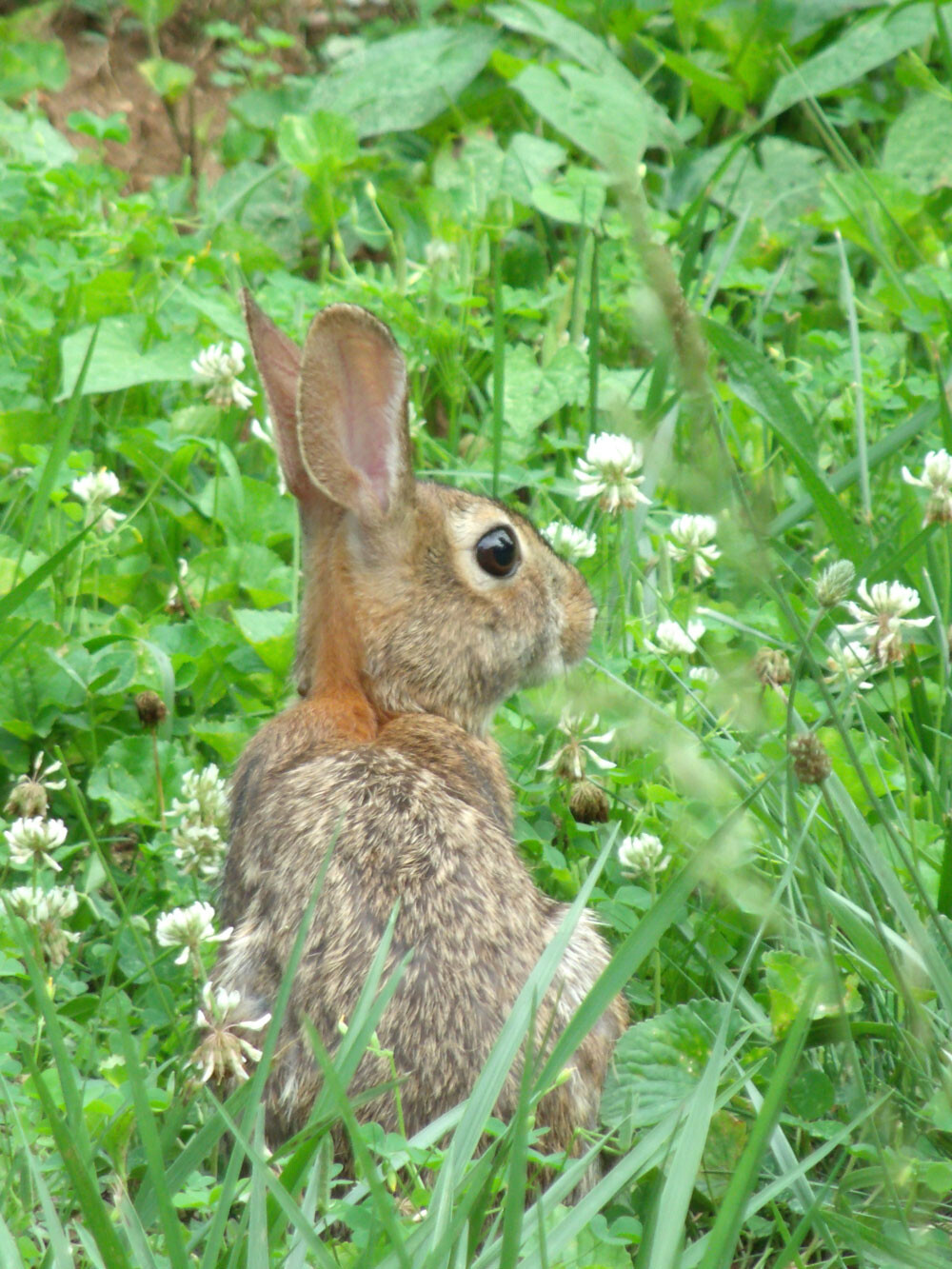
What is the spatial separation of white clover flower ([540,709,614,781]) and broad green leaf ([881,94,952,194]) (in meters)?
3.02

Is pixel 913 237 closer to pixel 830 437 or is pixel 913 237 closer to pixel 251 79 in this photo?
pixel 830 437

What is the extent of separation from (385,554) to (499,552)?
29 cm

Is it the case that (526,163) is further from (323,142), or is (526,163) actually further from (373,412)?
(373,412)

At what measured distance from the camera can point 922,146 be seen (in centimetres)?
579

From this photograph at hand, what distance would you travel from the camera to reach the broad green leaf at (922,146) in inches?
226

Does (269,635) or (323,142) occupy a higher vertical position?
(323,142)

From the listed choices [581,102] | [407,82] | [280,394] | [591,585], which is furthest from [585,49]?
[280,394]

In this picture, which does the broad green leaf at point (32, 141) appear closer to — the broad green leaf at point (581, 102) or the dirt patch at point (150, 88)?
the dirt patch at point (150, 88)

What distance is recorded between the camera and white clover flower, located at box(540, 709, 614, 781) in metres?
3.56

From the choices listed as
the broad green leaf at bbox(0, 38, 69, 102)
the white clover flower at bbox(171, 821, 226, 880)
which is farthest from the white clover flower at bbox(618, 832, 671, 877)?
the broad green leaf at bbox(0, 38, 69, 102)

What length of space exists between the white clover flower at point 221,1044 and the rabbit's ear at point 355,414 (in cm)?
128

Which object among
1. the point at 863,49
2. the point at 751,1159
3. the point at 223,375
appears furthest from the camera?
the point at 863,49

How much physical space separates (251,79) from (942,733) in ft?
15.9

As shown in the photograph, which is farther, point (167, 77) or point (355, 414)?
point (167, 77)
